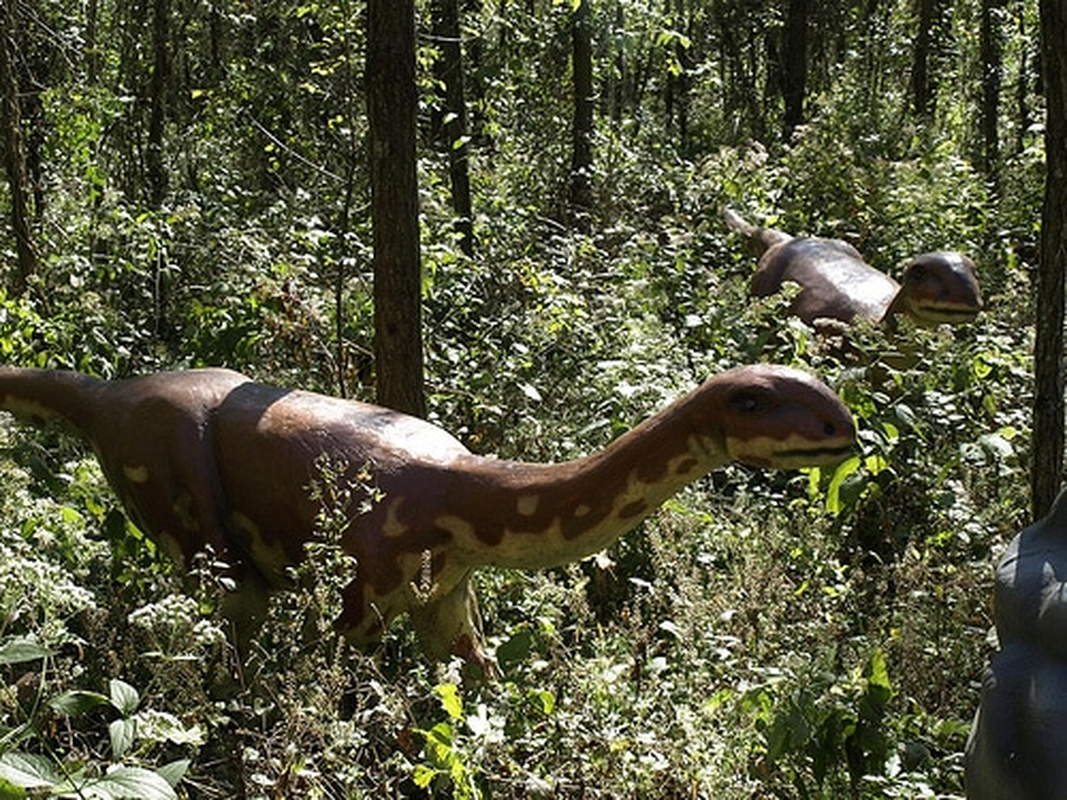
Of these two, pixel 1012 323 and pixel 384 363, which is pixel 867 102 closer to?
pixel 1012 323

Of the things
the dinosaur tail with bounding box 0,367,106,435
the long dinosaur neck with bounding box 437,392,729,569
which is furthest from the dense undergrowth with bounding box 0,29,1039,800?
the long dinosaur neck with bounding box 437,392,729,569

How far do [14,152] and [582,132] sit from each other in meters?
4.96

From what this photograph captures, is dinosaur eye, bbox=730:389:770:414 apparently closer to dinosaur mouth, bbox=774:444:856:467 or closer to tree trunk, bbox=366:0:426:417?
dinosaur mouth, bbox=774:444:856:467

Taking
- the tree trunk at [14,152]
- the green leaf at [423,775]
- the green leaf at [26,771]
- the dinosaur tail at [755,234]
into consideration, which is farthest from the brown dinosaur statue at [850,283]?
the green leaf at [26,771]

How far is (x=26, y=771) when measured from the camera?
7.21 feet

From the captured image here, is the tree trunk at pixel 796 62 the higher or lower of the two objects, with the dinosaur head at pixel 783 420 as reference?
higher

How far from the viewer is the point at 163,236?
25.0 feet

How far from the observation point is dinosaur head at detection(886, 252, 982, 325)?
5906 mm

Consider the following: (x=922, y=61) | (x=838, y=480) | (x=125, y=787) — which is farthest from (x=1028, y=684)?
(x=922, y=61)

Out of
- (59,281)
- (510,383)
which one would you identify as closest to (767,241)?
(510,383)

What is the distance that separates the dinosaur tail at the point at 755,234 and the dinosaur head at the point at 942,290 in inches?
93.5

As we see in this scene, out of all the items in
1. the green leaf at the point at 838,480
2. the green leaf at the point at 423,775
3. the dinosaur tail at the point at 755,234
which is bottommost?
the green leaf at the point at 423,775

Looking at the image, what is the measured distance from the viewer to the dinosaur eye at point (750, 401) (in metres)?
3.35

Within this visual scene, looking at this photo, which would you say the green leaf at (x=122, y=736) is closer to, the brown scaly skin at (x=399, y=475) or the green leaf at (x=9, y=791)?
the green leaf at (x=9, y=791)
